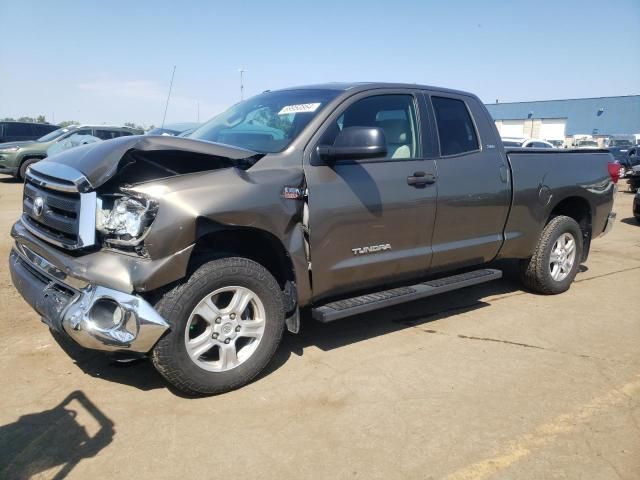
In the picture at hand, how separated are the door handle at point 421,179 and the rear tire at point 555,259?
1.85 m

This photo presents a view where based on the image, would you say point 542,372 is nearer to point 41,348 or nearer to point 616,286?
point 616,286

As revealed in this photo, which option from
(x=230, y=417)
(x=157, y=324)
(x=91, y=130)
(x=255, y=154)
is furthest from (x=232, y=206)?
(x=91, y=130)

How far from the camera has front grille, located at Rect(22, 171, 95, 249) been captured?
9.70ft

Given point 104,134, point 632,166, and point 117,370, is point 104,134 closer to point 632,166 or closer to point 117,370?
point 117,370

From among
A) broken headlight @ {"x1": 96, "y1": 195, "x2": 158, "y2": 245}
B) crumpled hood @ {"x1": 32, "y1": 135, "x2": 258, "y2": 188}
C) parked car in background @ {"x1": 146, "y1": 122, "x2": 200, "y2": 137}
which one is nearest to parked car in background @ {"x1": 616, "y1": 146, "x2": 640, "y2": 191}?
parked car in background @ {"x1": 146, "y1": 122, "x2": 200, "y2": 137}

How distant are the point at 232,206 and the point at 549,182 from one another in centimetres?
343

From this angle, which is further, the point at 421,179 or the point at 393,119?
the point at 393,119

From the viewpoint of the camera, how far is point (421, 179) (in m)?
4.02

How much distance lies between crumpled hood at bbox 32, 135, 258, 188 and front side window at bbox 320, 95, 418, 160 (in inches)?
44.3

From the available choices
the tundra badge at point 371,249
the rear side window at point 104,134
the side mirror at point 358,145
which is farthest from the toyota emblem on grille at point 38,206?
the rear side window at point 104,134

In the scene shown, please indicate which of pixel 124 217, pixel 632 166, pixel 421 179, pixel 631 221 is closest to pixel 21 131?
pixel 124 217

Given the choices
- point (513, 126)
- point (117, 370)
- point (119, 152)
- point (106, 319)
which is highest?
point (513, 126)

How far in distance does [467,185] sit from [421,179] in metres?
0.57

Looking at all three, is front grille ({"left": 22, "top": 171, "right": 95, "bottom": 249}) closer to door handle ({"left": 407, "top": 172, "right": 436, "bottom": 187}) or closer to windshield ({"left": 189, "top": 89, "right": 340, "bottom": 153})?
windshield ({"left": 189, "top": 89, "right": 340, "bottom": 153})
